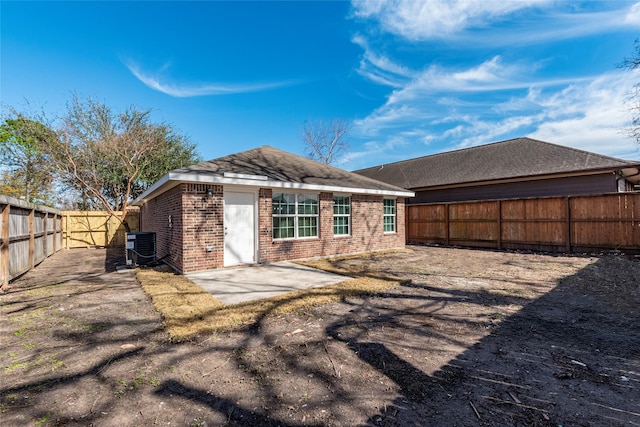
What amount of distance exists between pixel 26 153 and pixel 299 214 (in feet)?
70.1

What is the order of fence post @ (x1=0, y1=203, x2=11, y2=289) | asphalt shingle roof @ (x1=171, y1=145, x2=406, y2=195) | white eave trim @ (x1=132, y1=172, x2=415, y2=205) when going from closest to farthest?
fence post @ (x1=0, y1=203, x2=11, y2=289)
white eave trim @ (x1=132, y1=172, x2=415, y2=205)
asphalt shingle roof @ (x1=171, y1=145, x2=406, y2=195)

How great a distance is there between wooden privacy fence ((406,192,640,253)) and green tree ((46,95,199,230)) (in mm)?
17964

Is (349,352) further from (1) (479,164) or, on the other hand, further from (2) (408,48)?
(1) (479,164)

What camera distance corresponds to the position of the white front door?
8.33 meters

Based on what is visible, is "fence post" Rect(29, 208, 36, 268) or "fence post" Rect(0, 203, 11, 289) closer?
"fence post" Rect(0, 203, 11, 289)

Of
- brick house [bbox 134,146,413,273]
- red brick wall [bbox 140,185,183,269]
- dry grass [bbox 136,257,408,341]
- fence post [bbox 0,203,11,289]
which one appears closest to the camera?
dry grass [bbox 136,257,408,341]

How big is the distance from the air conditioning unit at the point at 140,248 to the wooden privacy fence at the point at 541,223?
12.7 m

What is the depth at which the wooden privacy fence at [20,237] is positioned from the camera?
6461 millimetres

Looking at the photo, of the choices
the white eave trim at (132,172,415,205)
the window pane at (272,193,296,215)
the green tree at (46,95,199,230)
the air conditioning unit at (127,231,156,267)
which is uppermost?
the green tree at (46,95,199,230)

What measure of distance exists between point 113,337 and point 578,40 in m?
15.4

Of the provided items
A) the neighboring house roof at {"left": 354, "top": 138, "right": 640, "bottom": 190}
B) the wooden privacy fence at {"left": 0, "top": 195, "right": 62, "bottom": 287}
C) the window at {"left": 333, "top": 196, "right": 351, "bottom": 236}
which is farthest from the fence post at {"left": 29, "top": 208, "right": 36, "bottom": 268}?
the neighboring house roof at {"left": 354, "top": 138, "right": 640, "bottom": 190}

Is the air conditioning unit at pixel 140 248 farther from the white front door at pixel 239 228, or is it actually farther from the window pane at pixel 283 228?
the window pane at pixel 283 228

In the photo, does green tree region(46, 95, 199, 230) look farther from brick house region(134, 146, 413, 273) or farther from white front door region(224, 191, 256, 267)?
white front door region(224, 191, 256, 267)

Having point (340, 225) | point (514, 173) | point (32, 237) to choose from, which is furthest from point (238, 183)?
point (514, 173)
